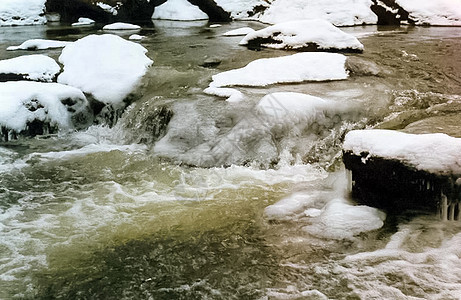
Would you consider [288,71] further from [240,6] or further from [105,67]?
[240,6]

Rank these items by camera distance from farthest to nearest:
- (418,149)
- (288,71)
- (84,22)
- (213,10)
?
(84,22) < (213,10) < (288,71) < (418,149)

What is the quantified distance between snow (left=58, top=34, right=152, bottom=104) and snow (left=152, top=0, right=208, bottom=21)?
1090 centimetres

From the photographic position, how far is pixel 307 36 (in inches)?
397

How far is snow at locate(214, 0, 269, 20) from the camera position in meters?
18.9

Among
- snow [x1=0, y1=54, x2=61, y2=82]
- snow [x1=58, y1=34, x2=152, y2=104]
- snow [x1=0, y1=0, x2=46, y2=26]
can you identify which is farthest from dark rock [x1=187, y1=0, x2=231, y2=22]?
snow [x1=0, y1=54, x2=61, y2=82]

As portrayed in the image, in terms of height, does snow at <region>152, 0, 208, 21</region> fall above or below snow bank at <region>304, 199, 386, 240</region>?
above

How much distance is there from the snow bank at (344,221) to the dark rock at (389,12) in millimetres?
13340

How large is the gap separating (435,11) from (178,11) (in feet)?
35.4

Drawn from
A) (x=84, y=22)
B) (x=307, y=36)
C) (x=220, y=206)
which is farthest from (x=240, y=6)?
(x=220, y=206)

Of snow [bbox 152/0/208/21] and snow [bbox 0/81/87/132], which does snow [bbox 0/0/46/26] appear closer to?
snow [bbox 152/0/208/21]

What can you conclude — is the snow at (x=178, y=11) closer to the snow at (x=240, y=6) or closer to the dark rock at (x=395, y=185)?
the snow at (x=240, y=6)

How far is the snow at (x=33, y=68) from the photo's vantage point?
8.38m

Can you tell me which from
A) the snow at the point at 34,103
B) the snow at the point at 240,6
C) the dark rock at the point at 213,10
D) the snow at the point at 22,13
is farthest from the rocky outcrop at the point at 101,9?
the snow at the point at 34,103

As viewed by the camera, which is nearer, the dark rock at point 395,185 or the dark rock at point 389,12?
the dark rock at point 395,185
